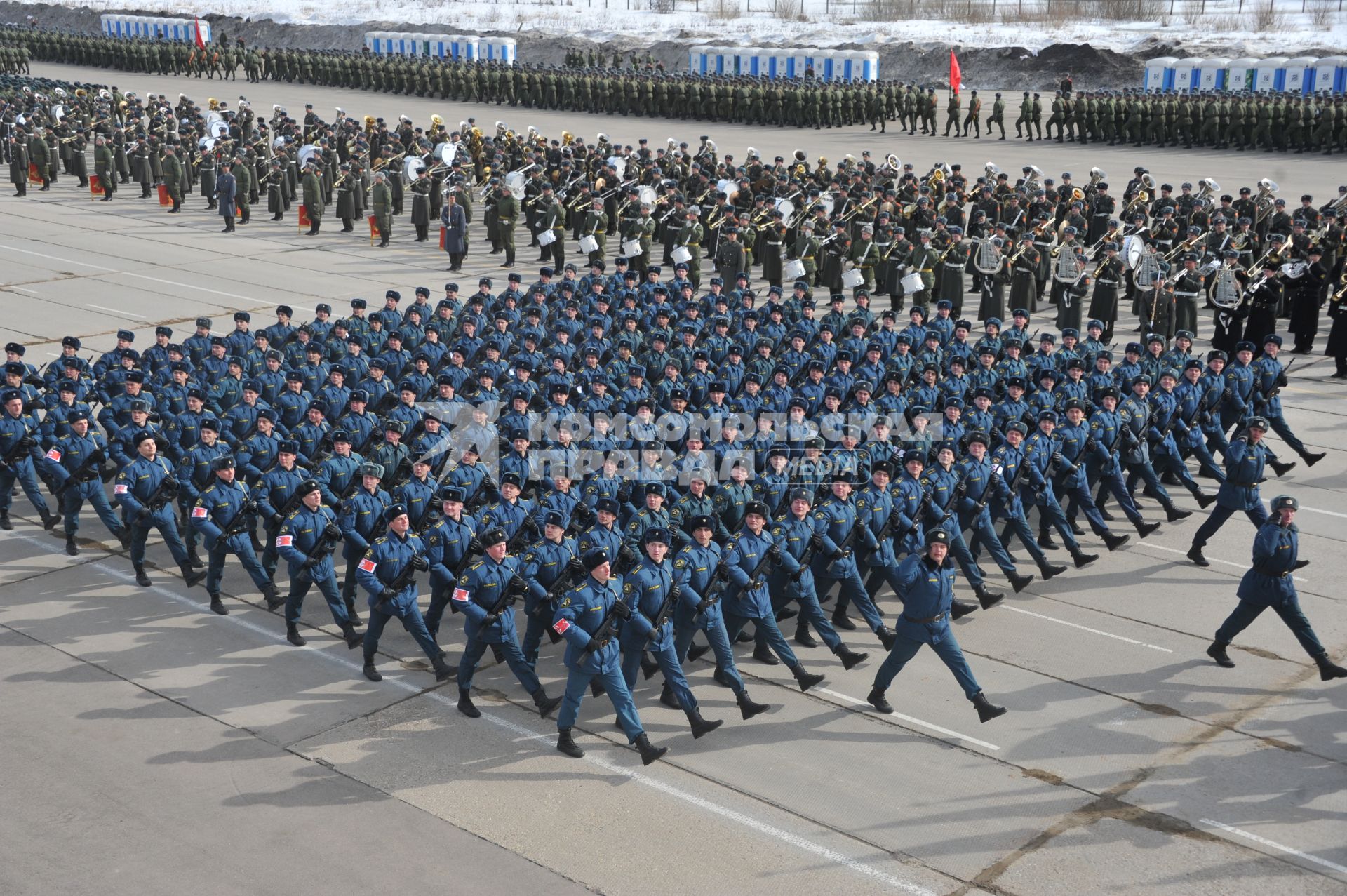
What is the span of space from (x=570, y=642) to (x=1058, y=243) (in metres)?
17.3

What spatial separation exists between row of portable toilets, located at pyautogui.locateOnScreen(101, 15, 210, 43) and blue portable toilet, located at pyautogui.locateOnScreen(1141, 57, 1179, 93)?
1763 inches

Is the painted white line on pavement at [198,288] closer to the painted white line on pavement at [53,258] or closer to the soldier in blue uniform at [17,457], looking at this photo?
the painted white line on pavement at [53,258]

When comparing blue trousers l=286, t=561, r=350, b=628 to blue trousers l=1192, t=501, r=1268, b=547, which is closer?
blue trousers l=286, t=561, r=350, b=628

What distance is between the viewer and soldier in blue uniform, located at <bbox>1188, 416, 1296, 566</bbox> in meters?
13.1

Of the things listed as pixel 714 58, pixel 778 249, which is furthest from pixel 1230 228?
pixel 714 58

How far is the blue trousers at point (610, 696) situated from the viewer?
9.88m

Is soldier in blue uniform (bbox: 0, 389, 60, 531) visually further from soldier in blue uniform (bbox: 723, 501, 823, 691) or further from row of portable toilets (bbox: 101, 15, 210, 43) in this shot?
row of portable toilets (bbox: 101, 15, 210, 43)

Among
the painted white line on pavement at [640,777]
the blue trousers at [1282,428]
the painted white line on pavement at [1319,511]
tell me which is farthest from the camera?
the blue trousers at [1282,428]

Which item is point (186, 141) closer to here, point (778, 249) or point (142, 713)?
point (778, 249)

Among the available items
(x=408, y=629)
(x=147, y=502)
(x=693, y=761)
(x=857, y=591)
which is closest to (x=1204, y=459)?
(x=857, y=591)

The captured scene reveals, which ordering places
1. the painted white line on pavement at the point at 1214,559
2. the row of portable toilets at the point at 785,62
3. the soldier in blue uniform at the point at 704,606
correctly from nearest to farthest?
the soldier in blue uniform at the point at 704,606 → the painted white line on pavement at the point at 1214,559 → the row of portable toilets at the point at 785,62

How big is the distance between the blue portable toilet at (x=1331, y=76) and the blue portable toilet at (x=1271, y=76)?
0.94 m

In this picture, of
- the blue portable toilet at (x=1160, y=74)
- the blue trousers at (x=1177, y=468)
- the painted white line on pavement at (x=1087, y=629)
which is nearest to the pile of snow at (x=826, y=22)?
the blue portable toilet at (x=1160, y=74)

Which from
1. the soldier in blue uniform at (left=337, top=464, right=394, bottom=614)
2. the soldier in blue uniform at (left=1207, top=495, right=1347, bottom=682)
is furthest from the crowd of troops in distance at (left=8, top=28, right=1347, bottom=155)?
the soldier in blue uniform at (left=337, top=464, right=394, bottom=614)
